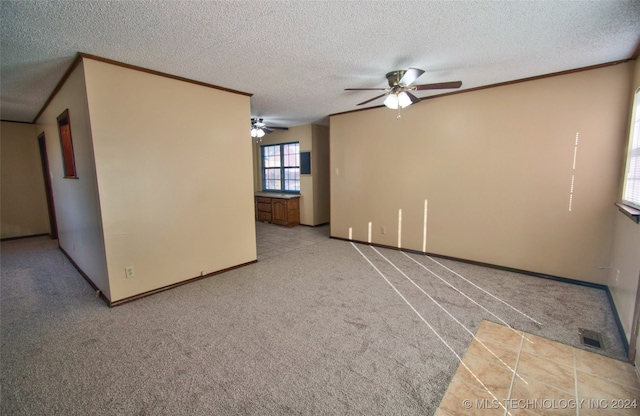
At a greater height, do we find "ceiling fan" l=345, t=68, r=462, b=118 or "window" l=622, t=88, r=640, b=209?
"ceiling fan" l=345, t=68, r=462, b=118

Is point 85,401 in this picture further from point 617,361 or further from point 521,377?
point 617,361

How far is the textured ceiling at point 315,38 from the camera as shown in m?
1.88

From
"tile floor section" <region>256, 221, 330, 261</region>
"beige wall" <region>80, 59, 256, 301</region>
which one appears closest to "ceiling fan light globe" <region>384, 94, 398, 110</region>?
"beige wall" <region>80, 59, 256, 301</region>

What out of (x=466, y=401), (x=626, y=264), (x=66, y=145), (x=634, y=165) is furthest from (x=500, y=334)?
(x=66, y=145)

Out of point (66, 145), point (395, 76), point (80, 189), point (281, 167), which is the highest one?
point (395, 76)

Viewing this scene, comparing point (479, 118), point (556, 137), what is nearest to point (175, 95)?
point (479, 118)

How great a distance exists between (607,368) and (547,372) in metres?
0.45

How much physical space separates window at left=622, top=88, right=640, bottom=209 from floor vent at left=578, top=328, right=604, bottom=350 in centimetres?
115

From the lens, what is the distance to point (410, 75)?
2721 mm

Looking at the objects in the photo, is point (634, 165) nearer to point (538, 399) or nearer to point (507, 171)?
point (507, 171)

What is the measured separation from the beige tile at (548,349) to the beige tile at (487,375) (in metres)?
0.39

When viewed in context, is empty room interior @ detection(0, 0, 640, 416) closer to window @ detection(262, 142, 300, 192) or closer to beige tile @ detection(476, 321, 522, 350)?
beige tile @ detection(476, 321, 522, 350)

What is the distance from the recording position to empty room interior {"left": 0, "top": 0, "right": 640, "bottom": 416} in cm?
183

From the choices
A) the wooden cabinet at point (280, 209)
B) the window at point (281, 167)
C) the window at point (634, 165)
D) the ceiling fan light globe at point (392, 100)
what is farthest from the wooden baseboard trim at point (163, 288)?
the window at point (634, 165)
